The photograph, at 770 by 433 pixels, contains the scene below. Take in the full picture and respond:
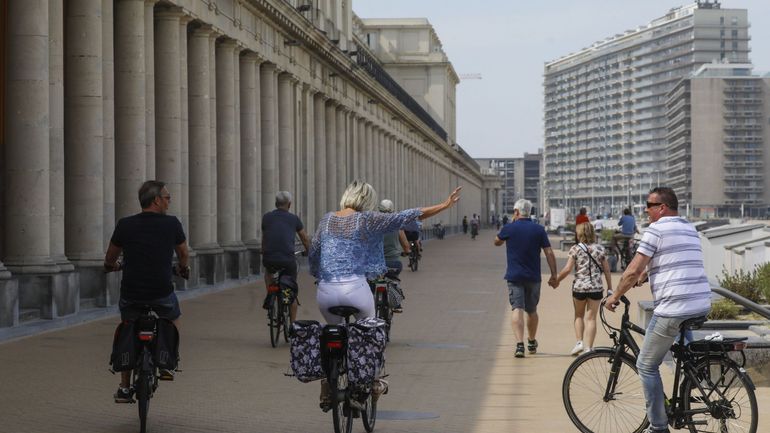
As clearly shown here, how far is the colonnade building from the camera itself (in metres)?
18.9

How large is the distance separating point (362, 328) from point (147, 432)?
2.00 metres

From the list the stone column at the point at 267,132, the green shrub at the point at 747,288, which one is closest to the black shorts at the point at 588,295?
the green shrub at the point at 747,288

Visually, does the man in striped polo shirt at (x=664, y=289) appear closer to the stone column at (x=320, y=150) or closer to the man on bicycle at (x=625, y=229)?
the man on bicycle at (x=625, y=229)

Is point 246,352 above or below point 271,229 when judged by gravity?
below

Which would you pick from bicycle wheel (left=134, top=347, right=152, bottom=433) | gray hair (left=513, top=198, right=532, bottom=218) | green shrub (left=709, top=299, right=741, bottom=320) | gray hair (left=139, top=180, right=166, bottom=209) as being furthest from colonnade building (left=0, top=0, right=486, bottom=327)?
green shrub (left=709, top=299, right=741, bottom=320)

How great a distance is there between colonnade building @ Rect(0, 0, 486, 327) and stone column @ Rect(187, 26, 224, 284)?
3 centimetres

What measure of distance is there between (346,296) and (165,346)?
1.49 m

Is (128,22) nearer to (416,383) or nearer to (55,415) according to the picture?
(416,383)

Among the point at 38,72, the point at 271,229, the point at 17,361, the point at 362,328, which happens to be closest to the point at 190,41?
the point at 38,72

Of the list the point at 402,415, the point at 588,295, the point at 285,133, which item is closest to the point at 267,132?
the point at 285,133

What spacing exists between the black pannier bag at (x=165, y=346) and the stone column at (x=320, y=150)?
37017mm

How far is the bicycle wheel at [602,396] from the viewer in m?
9.45

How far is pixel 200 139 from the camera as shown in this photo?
98.8 ft

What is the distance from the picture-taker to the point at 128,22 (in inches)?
950
